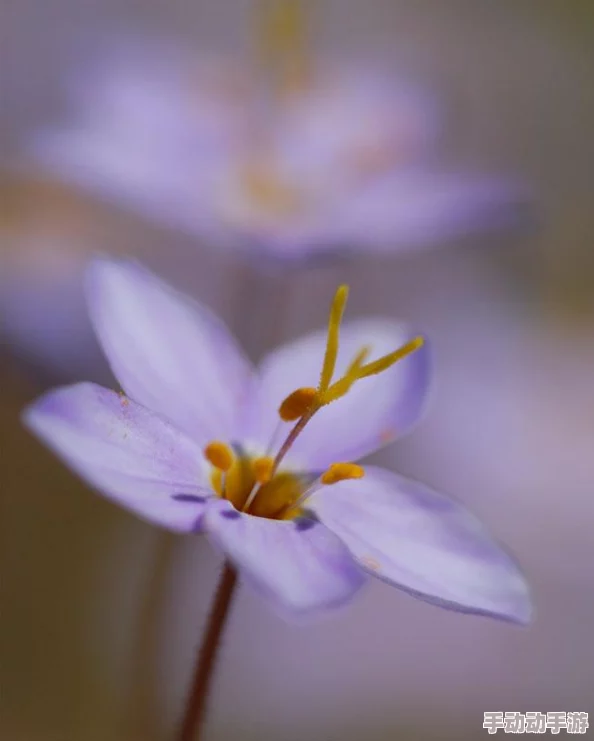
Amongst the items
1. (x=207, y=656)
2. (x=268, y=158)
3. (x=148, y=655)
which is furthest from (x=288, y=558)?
(x=268, y=158)

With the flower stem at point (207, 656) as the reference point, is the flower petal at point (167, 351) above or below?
above

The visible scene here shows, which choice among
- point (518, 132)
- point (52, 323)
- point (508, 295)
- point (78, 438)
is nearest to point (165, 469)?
point (78, 438)

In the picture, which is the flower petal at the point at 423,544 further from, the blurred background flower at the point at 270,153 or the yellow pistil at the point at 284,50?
the yellow pistil at the point at 284,50

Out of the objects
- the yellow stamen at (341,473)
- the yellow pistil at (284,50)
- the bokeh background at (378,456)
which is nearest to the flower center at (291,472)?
the yellow stamen at (341,473)

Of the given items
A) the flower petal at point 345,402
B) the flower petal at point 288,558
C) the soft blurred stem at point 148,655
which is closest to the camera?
the flower petal at point 288,558

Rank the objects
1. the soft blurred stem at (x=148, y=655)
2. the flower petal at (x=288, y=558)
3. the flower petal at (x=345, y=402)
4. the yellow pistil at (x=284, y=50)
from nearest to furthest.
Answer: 1. the flower petal at (x=288, y=558)
2. the flower petal at (x=345, y=402)
3. the soft blurred stem at (x=148, y=655)
4. the yellow pistil at (x=284, y=50)

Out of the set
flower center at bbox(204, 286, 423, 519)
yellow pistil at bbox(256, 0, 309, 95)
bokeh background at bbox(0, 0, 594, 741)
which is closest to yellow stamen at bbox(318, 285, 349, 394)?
flower center at bbox(204, 286, 423, 519)

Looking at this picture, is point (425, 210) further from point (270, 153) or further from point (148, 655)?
point (148, 655)
